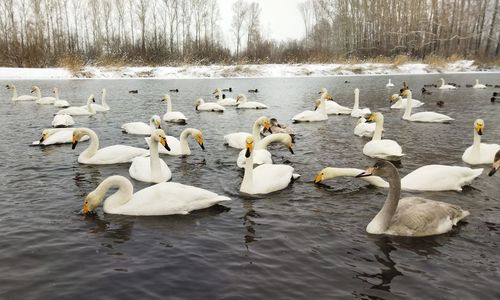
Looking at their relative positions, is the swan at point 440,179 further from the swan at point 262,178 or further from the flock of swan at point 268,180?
the swan at point 262,178

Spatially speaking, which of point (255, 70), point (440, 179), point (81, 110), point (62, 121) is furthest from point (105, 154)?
point (255, 70)

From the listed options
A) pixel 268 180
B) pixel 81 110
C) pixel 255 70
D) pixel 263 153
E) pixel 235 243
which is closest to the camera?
pixel 235 243

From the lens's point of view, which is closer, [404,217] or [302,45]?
[404,217]

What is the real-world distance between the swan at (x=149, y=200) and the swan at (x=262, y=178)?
3.20ft

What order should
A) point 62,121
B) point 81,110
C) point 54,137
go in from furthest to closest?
point 81,110
point 62,121
point 54,137

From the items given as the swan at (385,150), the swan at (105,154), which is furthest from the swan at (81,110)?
the swan at (385,150)

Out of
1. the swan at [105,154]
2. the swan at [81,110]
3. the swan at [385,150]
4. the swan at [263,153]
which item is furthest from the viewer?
the swan at [81,110]

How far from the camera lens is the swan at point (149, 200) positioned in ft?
23.0

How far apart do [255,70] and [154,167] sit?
4431cm

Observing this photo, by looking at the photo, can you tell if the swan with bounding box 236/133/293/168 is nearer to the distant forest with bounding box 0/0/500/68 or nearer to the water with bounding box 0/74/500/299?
the water with bounding box 0/74/500/299

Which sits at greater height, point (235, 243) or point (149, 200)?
point (149, 200)

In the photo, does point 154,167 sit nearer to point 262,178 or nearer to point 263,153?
point 262,178

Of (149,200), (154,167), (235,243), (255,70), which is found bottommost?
(235,243)

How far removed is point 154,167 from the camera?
347 inches
